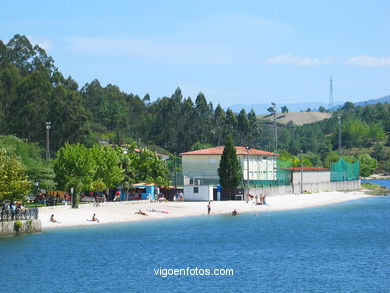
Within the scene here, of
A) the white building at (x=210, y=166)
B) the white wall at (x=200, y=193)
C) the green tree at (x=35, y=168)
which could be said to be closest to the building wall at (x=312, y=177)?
the white building at (x=210, y=166)

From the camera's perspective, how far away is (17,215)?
2239 inches

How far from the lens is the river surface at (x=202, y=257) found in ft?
134

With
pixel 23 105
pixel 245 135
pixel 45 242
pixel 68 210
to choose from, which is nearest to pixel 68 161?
pixel 68 210

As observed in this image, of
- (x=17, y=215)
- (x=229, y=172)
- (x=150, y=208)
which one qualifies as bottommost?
(x=150, y=208)

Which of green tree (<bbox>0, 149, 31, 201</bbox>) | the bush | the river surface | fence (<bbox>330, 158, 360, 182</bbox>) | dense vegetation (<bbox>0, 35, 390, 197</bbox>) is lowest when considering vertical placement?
the river surface

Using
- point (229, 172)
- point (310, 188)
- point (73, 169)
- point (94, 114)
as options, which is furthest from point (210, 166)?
point (94, 114)

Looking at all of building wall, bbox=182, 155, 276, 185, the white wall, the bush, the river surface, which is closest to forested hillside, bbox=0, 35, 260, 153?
building wall, bbox=182, 155, 276, 185

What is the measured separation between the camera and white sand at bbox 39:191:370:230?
65250 mm

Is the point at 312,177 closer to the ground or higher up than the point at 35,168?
closer to the ground

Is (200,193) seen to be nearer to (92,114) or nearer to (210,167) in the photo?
(210,167)

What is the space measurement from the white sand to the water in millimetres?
2291

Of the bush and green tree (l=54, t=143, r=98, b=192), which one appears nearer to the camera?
the bush

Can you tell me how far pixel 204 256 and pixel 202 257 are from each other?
43cm

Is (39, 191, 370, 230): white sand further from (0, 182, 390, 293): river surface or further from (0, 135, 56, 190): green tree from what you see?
(0, 135, 56, 190): green tree
